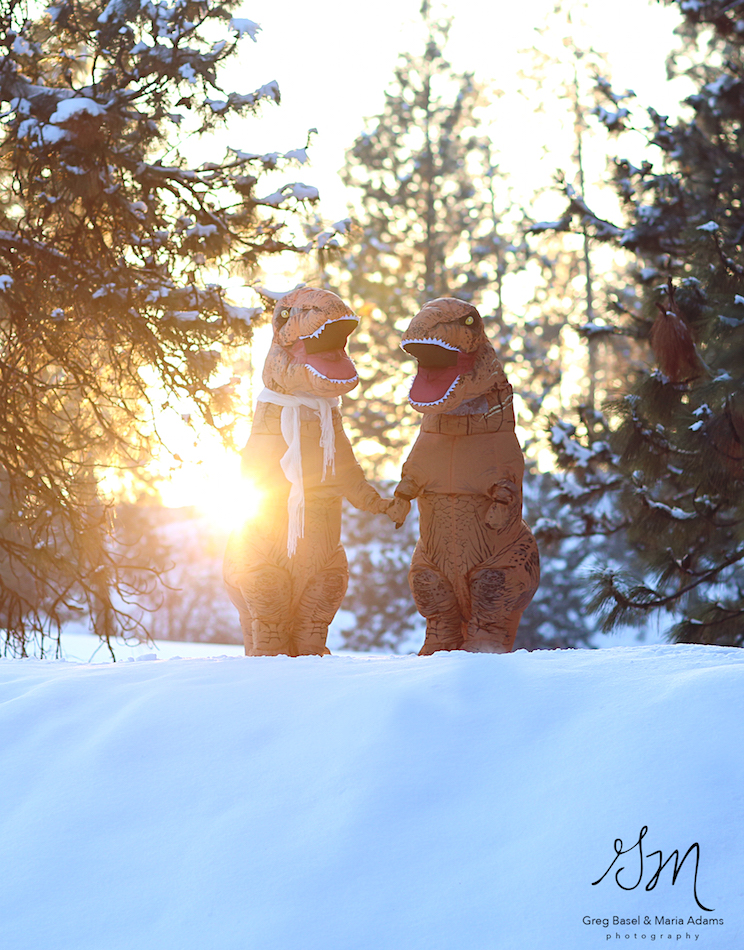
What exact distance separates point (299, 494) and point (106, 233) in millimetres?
3203

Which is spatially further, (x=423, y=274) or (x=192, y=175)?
(x=423, y=274)

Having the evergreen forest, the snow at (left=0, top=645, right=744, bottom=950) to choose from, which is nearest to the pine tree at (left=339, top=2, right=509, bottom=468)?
the evergreen forest

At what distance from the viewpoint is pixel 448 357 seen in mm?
3719

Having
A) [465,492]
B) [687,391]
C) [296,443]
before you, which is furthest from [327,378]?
[687,391]

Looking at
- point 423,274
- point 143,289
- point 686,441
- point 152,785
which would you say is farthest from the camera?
point 423,274

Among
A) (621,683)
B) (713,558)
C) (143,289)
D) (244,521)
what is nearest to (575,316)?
(713,558)

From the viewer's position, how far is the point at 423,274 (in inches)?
595

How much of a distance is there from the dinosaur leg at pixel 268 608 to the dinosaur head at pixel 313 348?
76 cm

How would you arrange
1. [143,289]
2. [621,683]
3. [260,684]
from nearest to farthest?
1. [621,683]
2. [260,684]
3. [143,289]

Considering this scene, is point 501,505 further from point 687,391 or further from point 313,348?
point 687,391


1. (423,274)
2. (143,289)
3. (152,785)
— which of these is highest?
(423,274)

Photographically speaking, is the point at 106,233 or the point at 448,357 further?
the point at 106,233

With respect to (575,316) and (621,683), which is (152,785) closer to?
(621,683)

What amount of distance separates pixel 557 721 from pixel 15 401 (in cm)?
411
